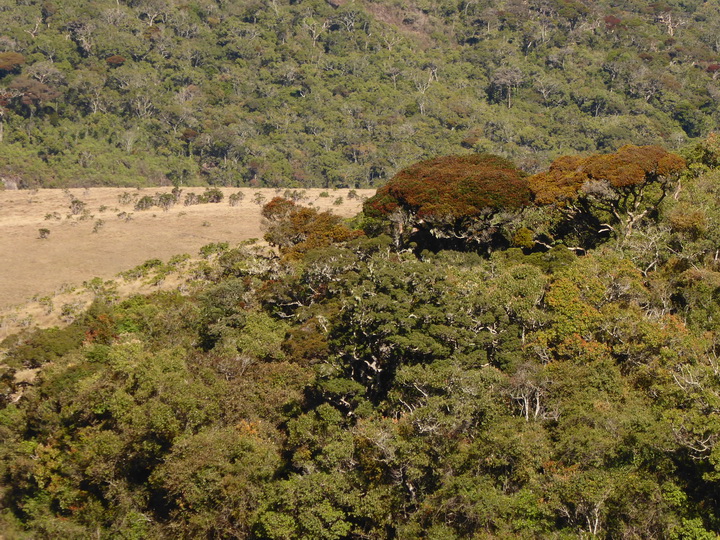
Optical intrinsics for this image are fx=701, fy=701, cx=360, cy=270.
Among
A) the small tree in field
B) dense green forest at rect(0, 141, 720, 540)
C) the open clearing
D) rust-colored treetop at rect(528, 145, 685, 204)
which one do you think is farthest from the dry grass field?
rust-colored treetop at rect(528, 145, 685, 204)

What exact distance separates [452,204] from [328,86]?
114081mm

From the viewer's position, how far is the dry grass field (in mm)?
56681

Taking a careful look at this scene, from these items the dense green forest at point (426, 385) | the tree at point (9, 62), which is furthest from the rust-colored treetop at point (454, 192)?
the tree at point (9, 62)

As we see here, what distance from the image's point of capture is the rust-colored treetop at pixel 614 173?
3666 centimetres

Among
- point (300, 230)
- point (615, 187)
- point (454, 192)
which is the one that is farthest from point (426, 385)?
point (300, 230)

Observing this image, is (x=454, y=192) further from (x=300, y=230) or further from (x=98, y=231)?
(x=98, y=231)

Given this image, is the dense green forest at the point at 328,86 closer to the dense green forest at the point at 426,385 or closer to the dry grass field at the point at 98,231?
the dry grass field at the point at 98,231

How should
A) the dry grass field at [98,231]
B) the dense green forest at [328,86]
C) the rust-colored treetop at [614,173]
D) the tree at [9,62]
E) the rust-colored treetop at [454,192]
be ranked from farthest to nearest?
1. the tree at [9,62]
2. the dense green forest at [328,86]
3. the dry grass field at [98,231]
4. the rust-colored treetop at [454,192]
5. the rust-colored treetop at [614,173]

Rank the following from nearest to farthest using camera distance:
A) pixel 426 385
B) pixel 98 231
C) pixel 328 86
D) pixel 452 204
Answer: pixel 426 385
pixel 452 204
pixel 98 231
pixel 328 86

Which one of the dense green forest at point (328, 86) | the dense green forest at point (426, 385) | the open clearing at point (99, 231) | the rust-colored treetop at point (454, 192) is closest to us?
the dense green forest at point (426, 385)

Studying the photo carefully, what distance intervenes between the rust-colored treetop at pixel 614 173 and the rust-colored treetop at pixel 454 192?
52.7 inches

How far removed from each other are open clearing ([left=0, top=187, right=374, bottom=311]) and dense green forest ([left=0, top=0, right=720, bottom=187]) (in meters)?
25.8

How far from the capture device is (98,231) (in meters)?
67.2

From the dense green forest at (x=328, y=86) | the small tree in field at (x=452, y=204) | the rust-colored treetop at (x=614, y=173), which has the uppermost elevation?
the rust-colored treetop at (x=614, y=173)
